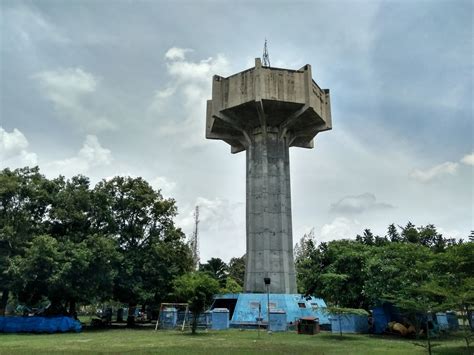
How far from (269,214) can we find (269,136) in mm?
6707

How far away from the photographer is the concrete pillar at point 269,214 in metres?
32.6

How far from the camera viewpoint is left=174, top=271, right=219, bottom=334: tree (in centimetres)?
2617

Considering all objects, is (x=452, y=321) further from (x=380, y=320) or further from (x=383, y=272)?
(x=383, y=272)

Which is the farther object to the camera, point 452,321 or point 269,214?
point 269,214

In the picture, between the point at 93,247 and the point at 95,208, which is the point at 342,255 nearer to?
the point at 93,247

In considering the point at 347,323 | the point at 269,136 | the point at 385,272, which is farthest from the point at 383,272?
the point at 269,136

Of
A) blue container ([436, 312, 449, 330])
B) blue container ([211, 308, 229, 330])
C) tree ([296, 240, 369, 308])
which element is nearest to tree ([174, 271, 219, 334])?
blue container ([211, 308, 229, 330])

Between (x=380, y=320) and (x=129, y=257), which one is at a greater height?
(x=129, y=257)

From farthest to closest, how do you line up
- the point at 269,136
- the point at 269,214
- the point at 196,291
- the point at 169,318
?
the point at 269,136 < the point at 269,214 < the point at 169,318 < the point at 196,291

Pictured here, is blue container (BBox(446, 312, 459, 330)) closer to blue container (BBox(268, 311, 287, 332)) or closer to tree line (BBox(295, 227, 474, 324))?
tree line (BBox(295, 227, 474, 324))

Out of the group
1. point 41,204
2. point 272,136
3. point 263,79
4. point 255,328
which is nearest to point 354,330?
point 255,328

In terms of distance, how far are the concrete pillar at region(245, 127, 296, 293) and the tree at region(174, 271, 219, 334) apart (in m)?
6.21

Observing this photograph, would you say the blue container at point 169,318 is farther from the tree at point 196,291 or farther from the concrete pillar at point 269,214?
the concrete pillar at point 269,214

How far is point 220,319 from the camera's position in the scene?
1146 inches
